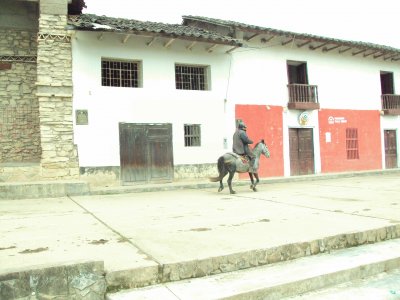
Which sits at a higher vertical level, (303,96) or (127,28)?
(127,28)

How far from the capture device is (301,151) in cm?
1666

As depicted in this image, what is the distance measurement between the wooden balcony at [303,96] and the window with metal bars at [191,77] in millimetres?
3829

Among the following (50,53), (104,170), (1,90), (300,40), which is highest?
(300,40)

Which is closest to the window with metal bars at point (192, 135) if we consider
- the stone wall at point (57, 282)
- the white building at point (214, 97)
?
the white building at point (214, 97)

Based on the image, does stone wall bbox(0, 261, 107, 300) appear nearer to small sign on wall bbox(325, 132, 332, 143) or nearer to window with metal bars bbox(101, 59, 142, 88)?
window with metal bars bbox(101, 59, 142, 88)

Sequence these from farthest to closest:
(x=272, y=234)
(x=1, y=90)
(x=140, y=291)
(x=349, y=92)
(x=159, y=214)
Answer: (x=349, y=92)
(x=1, y=90)
(x=159, y=214)
(x=272, y=234)
(x=140, y=291)

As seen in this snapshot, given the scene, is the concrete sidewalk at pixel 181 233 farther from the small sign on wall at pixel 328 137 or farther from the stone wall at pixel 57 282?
the small sign on wall at pixel 328 137

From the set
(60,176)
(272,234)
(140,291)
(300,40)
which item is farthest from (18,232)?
(300,40)

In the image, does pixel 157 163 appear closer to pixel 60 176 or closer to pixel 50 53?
pixel 60 176

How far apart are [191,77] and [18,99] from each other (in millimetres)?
5928

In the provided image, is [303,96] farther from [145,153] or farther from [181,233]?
[181,233]

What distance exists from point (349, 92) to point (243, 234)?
49.4ft

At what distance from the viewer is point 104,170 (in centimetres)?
1253

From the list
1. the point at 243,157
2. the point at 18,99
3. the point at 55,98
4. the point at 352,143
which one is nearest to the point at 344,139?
the point at 352,143
